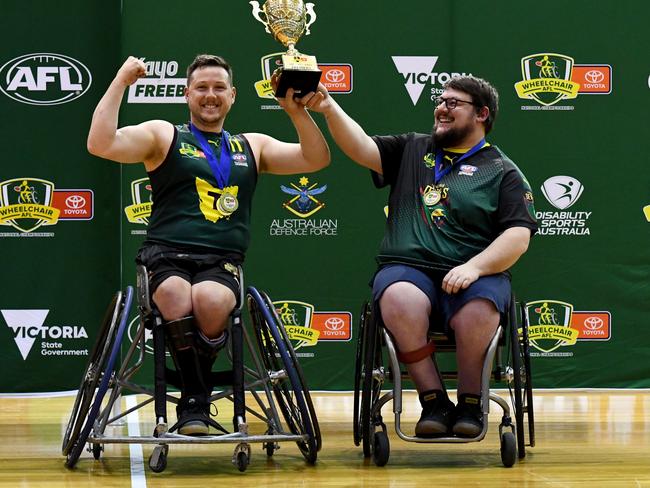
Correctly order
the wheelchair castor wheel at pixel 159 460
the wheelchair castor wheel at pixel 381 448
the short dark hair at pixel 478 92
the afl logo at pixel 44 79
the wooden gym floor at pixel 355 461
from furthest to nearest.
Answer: the afl logo at pixel 44 79, the short dark hair at pixel 478 92, the wheelchair castor wheel at pixel 381 448, the wheelchair castor wheel at pixel 159 460, the wooden gym floor at pixel 355 461

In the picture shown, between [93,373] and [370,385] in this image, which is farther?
[93,373]

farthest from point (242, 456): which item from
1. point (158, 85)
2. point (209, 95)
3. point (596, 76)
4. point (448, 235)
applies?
point (596, 76)

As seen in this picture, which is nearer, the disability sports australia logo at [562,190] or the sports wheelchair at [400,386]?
the sports wheelchair at [400,386]

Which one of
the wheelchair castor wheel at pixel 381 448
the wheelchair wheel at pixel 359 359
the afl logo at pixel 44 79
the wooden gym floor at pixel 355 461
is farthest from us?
the afl logo at pixel 44 79

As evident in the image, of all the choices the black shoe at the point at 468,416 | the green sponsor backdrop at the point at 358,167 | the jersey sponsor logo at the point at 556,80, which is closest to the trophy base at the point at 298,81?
the black shoe at the point at 468,416

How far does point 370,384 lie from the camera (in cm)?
329

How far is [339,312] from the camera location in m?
5.43

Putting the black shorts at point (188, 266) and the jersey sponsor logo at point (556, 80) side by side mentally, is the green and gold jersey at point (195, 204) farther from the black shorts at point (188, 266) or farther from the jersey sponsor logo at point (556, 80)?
the jersey sponsor logo at point (556, 80)

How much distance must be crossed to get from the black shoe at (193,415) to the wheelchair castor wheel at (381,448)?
21.2 inches

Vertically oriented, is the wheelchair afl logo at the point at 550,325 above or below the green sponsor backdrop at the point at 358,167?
below

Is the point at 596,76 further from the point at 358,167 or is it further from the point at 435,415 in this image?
the point at 435,415

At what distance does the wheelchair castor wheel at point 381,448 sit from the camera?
329cm

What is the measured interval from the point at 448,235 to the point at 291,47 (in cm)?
83

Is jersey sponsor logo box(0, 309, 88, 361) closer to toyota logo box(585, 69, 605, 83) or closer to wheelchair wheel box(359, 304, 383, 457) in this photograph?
wheelchair wheel box(359, 304, 383, 457)
